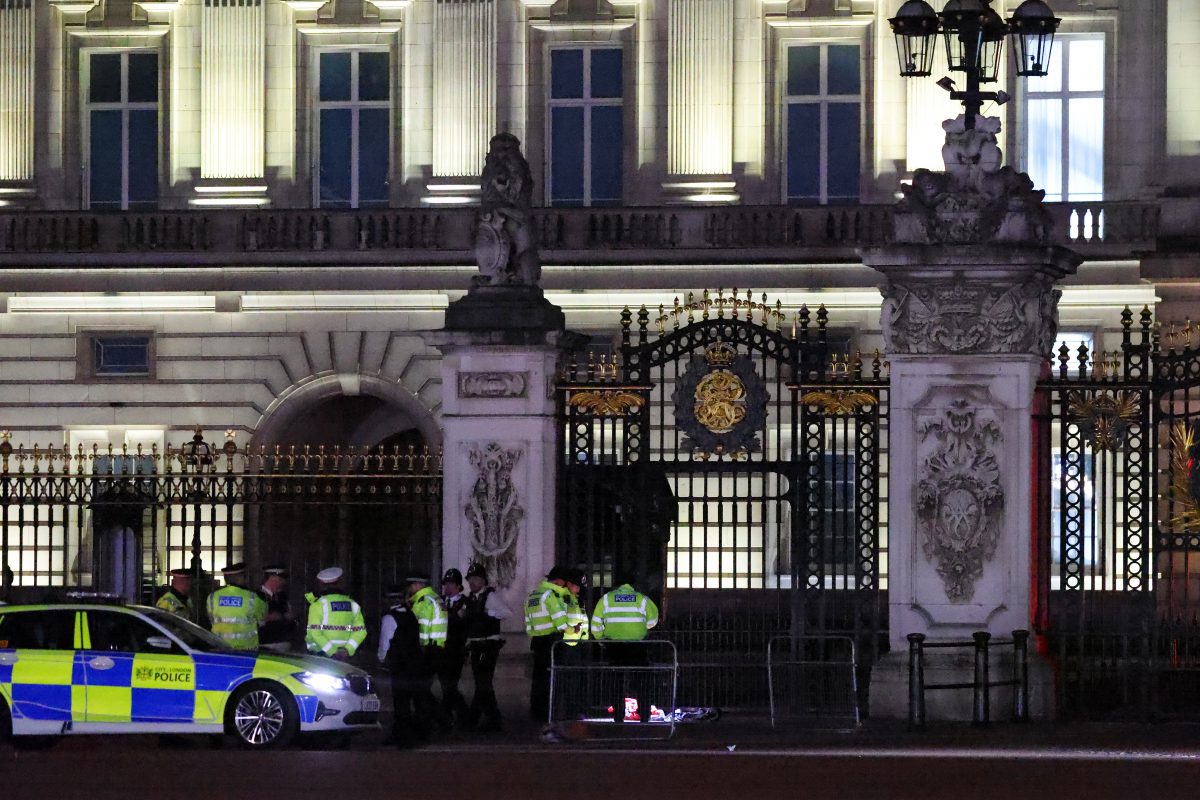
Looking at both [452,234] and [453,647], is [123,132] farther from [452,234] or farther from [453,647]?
[453,647]

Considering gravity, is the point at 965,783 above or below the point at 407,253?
below

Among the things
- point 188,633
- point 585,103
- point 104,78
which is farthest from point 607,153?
point 188,633

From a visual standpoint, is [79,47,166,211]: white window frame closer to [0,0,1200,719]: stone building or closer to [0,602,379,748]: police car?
[0,0,1200,719]: stone building

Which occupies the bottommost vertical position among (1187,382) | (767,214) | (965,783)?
(965,783)

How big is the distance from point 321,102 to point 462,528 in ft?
68.2

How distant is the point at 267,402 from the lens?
43.1m

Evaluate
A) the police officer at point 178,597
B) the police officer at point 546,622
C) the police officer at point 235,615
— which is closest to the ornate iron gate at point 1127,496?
the police officer at point 546,622

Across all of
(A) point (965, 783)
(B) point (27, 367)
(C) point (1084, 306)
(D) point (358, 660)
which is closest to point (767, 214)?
(C) point (1084, 306)

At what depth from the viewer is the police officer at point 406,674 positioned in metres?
22.1

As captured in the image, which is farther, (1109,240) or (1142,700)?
(1109,240)

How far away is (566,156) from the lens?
142 feet

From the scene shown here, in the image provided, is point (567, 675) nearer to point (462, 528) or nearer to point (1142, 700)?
point (462, 528)

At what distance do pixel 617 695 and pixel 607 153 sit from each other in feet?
70.4

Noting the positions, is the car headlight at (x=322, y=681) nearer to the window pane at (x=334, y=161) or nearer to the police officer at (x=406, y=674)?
the police officer at (x=406, y=674)
